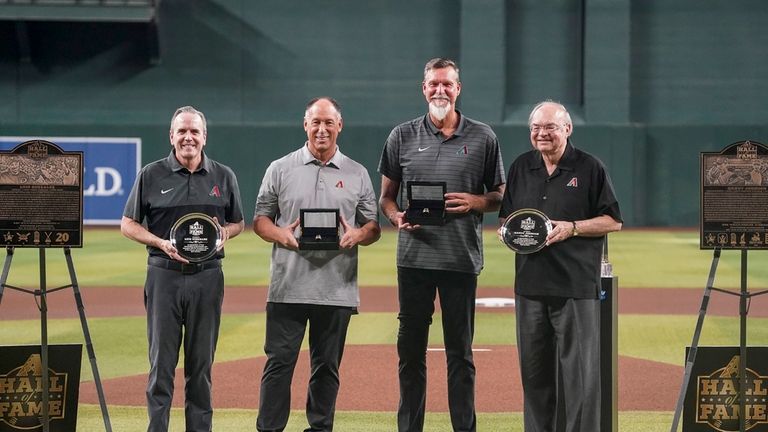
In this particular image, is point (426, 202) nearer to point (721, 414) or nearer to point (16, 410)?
point (721, 414)

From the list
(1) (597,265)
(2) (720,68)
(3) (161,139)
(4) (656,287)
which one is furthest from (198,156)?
(2) (720,68)

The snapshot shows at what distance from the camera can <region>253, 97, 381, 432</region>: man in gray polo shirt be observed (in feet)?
24.8

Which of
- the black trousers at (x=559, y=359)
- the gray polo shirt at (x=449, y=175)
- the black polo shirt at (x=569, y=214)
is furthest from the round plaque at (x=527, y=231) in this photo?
the gray polo shirt at (x=449, y=175)

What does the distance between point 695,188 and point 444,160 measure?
29145 millimetres

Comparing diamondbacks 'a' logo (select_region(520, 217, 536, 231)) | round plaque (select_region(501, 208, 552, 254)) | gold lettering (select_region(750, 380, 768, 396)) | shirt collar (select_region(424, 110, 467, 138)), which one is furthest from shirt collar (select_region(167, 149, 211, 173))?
gold lettering (select_region(750, 380, 768, 396))

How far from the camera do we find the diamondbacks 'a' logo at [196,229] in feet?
23.5

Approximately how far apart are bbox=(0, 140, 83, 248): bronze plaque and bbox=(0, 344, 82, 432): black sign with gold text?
0.81 m

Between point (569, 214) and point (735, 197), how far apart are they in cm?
130

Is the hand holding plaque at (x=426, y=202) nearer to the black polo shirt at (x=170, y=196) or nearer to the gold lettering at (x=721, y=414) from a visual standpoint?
the black polo shirt at (x=170, y=196)

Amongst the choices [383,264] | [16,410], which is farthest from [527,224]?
[383,264]

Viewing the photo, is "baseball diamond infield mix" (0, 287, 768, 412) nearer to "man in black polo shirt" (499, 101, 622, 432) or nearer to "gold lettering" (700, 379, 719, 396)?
"gold lettering" (700, 379, 719, 396)

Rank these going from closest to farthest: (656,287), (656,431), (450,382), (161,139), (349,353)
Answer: (450,382)
(656,431)
(349,353)
(656,287)
(161,139)

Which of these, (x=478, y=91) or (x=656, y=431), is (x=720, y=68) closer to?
(x=478, y=91)

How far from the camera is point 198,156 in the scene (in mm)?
7496
